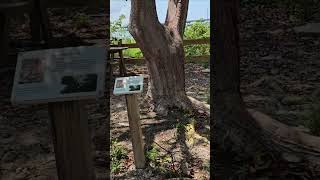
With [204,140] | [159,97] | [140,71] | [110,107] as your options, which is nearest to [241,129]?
[204,140]

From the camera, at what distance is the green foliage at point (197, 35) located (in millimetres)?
12055

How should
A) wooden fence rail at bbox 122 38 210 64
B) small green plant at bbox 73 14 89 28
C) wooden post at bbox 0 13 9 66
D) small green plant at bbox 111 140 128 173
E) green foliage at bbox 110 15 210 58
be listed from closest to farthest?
wooden post at bbox 0 13 9 66
small green plant at bbox 111 140 128 173
small green plant at bbox 73 14 89 28
wooden fence rail at bbox 122 38 210 64
green foliage at bbox 110 15 210 58

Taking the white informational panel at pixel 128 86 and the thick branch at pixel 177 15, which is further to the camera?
the thick branch at pixel 177 15

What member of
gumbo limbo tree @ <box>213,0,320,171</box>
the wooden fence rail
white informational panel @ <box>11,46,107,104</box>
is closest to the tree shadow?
gumbo limbo tree @ <box>213,0,320,171</box>

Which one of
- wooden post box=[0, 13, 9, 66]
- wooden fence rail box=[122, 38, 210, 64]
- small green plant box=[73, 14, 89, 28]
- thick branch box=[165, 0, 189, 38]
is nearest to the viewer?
wooden post box=[0, 13, 9, 66]

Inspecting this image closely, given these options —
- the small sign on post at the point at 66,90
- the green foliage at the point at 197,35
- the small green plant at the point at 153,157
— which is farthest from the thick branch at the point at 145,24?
the green foliage at the point at 197,35

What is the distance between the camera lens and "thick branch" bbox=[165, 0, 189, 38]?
262 inches

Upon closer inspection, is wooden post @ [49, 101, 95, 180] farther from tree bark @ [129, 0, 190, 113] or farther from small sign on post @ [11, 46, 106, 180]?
tree bark @ [129, 0, 190, 113]

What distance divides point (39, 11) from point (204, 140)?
2747 mm

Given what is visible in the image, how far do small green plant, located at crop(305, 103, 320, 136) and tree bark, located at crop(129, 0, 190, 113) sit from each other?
161 centimetres

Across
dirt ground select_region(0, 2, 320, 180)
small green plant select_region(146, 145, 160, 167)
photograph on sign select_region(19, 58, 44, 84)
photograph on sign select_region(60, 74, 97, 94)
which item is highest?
photograph on sign select_region(19, 58, 44, 84)

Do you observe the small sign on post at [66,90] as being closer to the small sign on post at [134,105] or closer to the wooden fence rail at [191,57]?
the small sign on post at [134,105]

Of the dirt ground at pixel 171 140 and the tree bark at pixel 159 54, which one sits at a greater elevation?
the tree bark at pixel 159 54

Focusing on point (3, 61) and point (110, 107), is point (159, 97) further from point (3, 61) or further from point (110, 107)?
point (3, 61)
